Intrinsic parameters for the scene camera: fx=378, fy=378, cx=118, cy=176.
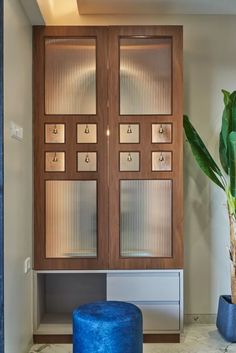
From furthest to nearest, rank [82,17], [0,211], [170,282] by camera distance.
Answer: [82,17] → [170,282] → [0,211]

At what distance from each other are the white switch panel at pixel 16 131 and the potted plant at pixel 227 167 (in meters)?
1.44

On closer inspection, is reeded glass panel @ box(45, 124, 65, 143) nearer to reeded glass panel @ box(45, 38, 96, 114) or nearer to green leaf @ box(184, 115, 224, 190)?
reeded glass panel @ box(45, 38, 96, 114)

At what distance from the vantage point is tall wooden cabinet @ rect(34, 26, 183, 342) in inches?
127

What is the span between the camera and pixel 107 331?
8.23 ft

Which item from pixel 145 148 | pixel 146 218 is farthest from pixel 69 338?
pixel 145 148

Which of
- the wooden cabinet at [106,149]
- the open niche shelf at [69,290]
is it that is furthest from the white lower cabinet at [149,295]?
the open niche shelf at [69,290]

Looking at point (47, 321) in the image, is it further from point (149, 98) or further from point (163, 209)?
point (149, 98)

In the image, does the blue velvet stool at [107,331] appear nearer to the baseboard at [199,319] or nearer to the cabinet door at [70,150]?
the cabinet door at [70,150]

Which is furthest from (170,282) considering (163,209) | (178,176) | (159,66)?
(159,66)

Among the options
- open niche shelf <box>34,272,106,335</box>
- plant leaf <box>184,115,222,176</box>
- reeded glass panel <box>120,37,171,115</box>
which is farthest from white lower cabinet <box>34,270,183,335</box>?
reeded glass panel <box>120,37,171,115</box>

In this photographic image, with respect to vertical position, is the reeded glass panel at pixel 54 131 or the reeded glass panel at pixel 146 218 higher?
the reeded glass panel at pixel 54 131

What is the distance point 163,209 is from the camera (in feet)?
10.7

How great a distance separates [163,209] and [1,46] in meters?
1.82

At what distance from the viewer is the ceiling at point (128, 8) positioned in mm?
3439
